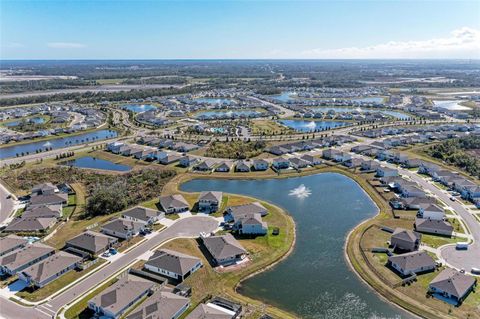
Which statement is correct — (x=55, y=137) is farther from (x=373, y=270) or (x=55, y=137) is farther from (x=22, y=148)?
(x=373, y=270)

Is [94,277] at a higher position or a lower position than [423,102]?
lower

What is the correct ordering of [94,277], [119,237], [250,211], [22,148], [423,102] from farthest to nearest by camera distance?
1. [423,102]
2. [22,148]
3. [250,211]
4. [119,237]
5. [94,277]

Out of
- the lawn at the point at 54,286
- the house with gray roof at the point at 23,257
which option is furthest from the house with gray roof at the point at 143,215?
the house with gray roof at the point at 23,257

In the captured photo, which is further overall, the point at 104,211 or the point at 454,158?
the point at 454,158

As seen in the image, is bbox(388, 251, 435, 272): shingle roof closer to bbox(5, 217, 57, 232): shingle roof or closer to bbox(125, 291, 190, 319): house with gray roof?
bbox(125, 291, 190, 319): house with gray roof

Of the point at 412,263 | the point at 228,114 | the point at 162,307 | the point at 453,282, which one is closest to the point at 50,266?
the point at 162,307

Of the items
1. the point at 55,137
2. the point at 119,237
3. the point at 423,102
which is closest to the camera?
the point at 119,237

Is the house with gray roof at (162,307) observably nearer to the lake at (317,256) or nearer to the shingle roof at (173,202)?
the lake at (317,256)

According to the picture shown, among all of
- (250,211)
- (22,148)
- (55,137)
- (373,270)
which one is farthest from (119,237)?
(55,137)
